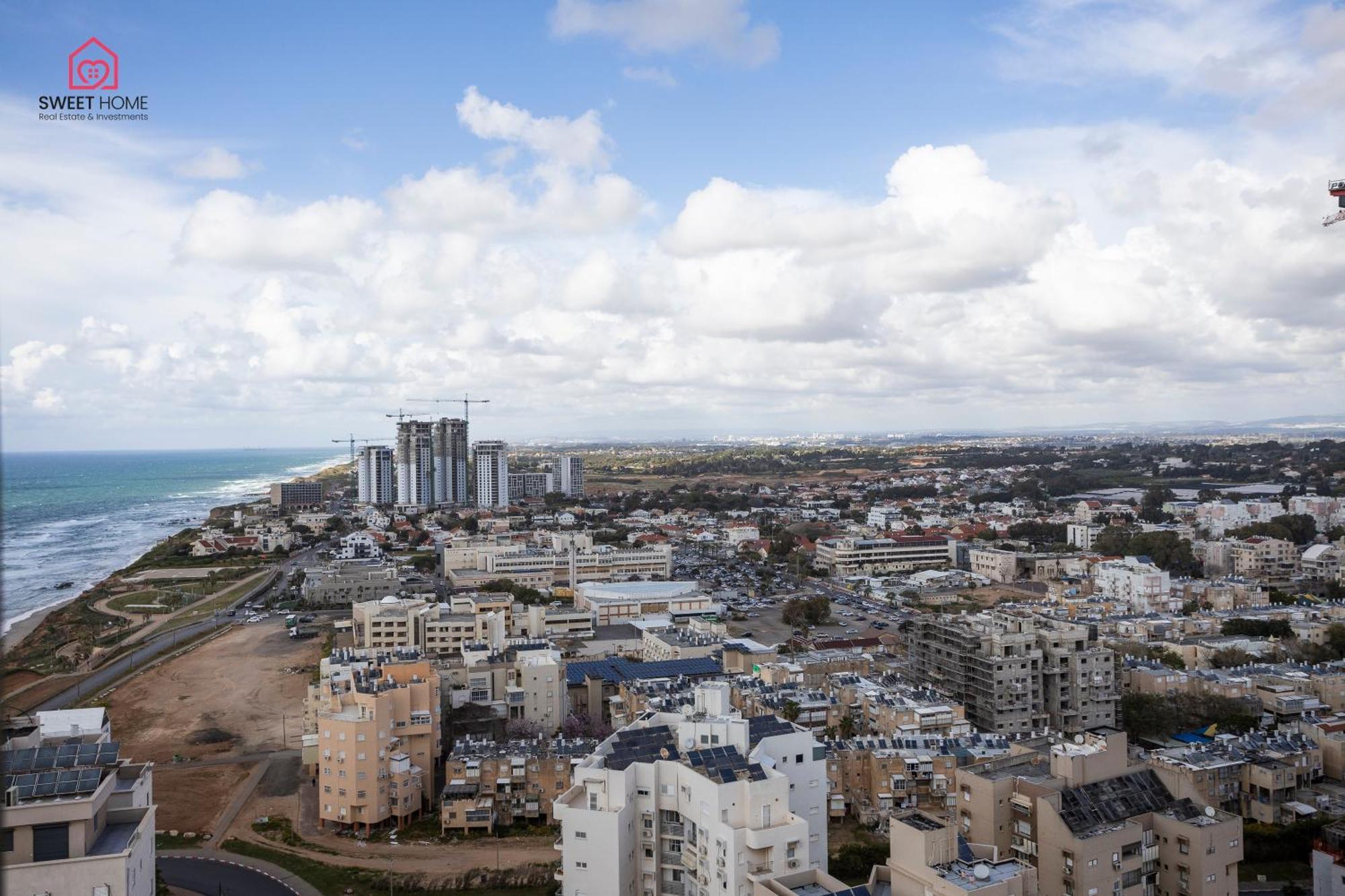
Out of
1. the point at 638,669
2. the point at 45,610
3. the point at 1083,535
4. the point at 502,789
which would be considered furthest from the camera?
the point at 1083,535

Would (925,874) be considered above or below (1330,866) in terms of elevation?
above

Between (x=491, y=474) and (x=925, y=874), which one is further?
(x=491, y=474)

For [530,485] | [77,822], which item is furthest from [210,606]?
[530,485]

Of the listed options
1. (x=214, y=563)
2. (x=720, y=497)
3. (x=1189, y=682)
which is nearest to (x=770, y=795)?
(x=1189, y=682)

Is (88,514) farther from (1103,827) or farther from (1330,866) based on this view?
(1330,866)

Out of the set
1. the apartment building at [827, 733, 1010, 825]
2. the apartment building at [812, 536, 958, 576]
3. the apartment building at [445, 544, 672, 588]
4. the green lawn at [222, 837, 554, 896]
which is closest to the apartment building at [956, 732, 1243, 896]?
the apartment building at [827, 733, 1010, 825]

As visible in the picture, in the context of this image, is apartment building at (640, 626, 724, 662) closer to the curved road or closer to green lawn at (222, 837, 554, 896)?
green lawn at (222, 837, 554, 896)

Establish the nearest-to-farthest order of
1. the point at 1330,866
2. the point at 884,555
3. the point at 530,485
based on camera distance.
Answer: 1. the point at 1330,866
2. the point at 884,555
3. the point at 530,485

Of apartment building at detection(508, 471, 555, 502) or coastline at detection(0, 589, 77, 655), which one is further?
apartment building at detection(508, 471, 555, 502)
